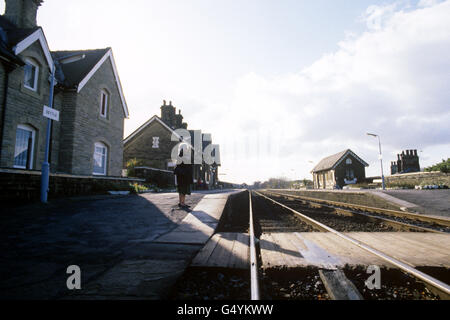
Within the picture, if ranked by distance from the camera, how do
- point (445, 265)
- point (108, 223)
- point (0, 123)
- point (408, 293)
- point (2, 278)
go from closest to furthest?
point (2, 278) < point (408, 293) < point (445, 265) < point (108, 223) < point (0, 123)

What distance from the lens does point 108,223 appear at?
4.60 m

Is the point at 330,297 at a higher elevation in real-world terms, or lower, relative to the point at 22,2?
lower

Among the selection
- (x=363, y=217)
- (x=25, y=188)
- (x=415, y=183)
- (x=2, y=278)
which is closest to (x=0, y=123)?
(x=25, y=188)

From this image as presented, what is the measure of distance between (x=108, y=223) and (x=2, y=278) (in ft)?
8.79

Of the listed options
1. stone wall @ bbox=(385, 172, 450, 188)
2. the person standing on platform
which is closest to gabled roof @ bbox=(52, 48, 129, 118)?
the person standing on platform

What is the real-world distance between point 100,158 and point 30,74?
5.31 m

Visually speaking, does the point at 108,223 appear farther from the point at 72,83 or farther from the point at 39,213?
the point at 72,83

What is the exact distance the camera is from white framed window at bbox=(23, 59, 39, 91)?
9978mm

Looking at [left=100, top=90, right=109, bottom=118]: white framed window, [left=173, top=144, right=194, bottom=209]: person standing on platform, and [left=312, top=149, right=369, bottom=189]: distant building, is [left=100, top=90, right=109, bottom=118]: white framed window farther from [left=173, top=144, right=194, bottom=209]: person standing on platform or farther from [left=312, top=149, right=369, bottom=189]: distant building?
[left=312, top=149, right=369, bottom=189]: distant building

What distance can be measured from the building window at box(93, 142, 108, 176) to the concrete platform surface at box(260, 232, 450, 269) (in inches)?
493

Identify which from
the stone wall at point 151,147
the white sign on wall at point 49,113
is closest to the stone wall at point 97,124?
the white sign on wall at point 49,113

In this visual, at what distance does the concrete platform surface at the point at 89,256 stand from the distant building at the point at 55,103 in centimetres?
643

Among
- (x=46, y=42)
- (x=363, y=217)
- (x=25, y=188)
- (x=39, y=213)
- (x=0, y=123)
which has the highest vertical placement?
(x=46, y=42)

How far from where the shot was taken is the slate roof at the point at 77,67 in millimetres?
12031
